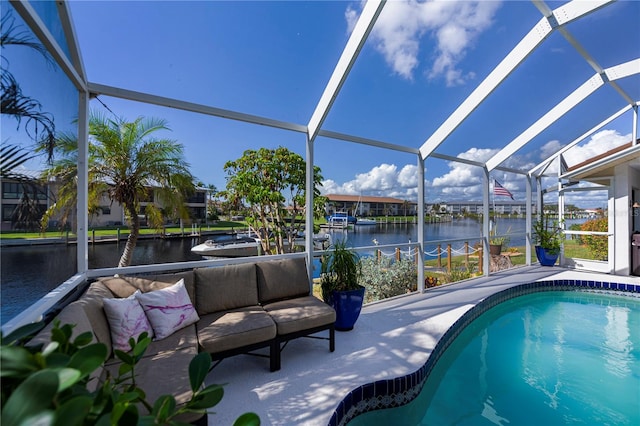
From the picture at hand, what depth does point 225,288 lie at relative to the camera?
134 inches

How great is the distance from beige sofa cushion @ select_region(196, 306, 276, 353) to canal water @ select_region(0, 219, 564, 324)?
1.02 metres

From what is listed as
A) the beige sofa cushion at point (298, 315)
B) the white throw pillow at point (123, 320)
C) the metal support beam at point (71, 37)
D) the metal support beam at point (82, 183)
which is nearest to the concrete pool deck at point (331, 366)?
the beige sofa cushion at point (298, 315)

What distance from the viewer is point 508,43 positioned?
403 cm

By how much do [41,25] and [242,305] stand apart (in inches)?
118

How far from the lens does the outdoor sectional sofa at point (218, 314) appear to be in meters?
2.14

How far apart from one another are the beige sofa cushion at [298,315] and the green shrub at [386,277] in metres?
2.04

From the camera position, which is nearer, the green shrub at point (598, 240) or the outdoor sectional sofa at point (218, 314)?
the outdoor sectional sofa at point (218, 314)

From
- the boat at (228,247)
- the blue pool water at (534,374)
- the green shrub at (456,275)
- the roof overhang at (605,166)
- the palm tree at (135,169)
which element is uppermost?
the roof overhang at (605,166)

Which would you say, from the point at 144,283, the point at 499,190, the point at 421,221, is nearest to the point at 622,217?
the point at 499,190

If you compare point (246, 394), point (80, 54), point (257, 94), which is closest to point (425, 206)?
point (257, 94)

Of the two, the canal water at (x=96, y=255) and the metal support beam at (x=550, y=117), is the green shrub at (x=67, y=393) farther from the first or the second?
the metal support beam at (x=550, y=117)

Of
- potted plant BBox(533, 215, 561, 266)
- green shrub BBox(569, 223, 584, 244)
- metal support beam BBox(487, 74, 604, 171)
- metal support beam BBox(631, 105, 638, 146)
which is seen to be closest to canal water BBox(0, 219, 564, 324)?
metal support beam BBox(487, 74, 604, 171)

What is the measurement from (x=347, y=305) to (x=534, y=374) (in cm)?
232

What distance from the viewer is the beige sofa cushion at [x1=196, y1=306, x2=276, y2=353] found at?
2689mm
